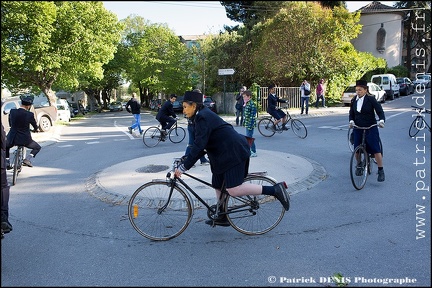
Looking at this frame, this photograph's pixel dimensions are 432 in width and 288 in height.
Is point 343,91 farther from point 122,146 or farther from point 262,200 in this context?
point 262,200

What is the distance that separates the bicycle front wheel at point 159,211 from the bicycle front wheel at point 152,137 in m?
7.20

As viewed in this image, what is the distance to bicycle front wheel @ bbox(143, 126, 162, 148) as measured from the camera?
37.9ft

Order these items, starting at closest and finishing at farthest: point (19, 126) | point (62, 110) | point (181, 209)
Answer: point (181, 209) → point (19, 126) → point (62, 110)

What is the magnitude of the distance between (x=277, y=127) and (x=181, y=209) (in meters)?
8.44

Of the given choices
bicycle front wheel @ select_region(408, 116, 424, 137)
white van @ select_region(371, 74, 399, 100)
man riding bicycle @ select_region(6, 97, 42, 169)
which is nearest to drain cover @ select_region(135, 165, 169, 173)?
man riding bicycle @ select_region(6, 97, 42, 169)

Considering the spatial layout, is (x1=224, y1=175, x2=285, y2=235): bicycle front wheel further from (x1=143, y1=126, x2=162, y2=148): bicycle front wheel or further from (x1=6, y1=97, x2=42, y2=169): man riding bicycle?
(x1=143, y1=126, x2=162, y2=148): bicycle front wheel

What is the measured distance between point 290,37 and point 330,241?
12.4 metres

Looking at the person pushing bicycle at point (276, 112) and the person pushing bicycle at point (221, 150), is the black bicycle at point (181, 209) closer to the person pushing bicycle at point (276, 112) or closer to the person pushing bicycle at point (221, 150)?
the person pushing bicycle at point (221, 150)

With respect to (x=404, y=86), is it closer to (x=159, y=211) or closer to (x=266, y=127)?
(x=266, y=127)

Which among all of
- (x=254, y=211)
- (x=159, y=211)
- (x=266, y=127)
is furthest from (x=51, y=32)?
(x=266, y=127)

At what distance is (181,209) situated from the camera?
431 cm

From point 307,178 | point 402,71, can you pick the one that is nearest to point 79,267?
point 307,178

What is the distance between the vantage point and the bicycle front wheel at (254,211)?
4336 millimetres

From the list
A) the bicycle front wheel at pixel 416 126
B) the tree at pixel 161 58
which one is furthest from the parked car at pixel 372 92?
the tree at pixel 161 58
